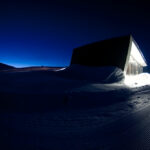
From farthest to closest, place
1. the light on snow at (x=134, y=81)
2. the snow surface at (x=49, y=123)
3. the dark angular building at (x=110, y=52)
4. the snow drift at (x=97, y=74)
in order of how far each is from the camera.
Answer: the dark angular building at (x=110, y=52) < the light on snow at (x=134, y=81) < the snow drift at (x=97, y=74) < the snow surface at (x=49, y=123)

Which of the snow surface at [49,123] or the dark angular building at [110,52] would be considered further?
the dark angular building at [110,52]

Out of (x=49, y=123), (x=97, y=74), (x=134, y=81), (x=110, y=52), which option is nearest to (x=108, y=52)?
(x=110, y=52)

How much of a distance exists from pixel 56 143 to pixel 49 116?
880 millimetres

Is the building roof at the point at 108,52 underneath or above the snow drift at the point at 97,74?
above

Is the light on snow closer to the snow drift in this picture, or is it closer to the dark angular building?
the snow drift

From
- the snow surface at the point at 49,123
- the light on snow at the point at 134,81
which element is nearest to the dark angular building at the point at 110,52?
the light on snow at the point at 134,81

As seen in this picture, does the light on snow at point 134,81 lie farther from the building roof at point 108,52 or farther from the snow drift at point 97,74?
the building roof at point 108,52

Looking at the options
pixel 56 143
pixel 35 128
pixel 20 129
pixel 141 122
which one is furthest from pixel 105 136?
pixel 20 129

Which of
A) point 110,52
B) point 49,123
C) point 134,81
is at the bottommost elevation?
point 49,123

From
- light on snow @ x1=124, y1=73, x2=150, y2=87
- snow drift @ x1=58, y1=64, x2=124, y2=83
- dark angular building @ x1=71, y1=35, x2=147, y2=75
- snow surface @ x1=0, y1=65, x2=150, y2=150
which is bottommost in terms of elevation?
snow surface @ x1=0, y1=65, x2=150, y2=150

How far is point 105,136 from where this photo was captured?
1484 millimetres

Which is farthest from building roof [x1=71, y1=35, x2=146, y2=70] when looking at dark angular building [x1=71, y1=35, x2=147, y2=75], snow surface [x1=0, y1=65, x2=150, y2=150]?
snow surface [x1=0, y1=65, x2=150, y2=150]

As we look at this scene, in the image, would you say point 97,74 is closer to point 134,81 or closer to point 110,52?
point 110,52

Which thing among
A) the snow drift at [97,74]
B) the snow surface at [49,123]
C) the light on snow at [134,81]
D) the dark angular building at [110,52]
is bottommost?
the snow surface at [49,123]
